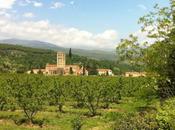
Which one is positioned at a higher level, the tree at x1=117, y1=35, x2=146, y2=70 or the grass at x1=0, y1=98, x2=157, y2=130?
the tree at x1=117, y1=35, x2=146, y2=70

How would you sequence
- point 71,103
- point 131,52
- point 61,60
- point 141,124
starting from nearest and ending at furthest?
point 141,124
point 131,52
point 71,103
point 61,60

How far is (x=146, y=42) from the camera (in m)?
29.5

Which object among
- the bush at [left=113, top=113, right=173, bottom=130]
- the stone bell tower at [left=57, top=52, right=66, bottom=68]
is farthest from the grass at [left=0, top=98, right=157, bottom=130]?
the stone bell tower at [left=57, top=52, right=66, bottom=68]

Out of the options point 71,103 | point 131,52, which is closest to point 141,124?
point 131,52

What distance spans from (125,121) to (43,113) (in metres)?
23.7

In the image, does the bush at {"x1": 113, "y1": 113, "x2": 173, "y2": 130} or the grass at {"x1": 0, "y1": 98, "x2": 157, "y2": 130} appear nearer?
the bush at {"x1": 113, "y1": 113, "x2": 173, "y2": 130}

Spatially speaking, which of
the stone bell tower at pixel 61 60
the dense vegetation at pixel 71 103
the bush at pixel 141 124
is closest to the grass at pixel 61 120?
the dense vegetation at pixel 71 103

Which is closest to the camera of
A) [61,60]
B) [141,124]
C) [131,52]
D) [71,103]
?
[141,124]

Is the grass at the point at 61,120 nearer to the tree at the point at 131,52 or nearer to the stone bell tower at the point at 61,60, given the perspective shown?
the tree at the point at 131,52

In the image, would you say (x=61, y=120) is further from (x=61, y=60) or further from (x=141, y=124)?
(x=61, y=60)

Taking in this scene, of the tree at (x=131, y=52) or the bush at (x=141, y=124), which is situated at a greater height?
the tree at (x=131, y=52)

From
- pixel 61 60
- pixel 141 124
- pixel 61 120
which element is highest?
pixel 61 60

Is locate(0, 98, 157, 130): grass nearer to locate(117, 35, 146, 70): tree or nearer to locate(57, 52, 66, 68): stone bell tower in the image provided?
locate(117, 35, 146, 70): tree

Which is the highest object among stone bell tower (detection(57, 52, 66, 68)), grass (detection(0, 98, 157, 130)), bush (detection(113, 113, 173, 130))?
stone bell tower (detection(57, 52, 66, 68))
